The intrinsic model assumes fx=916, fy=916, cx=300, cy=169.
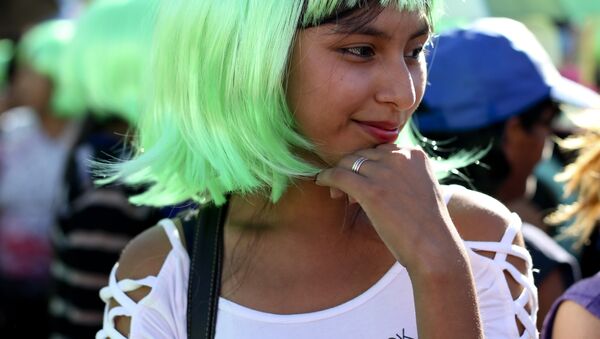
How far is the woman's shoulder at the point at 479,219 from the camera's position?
1.96 m

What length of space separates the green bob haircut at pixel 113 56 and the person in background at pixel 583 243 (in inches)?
75.7

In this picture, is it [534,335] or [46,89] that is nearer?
[534,335]

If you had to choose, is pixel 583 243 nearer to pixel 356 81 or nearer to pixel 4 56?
pixel 356 81

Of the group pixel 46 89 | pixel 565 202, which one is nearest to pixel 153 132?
pixel 565 202

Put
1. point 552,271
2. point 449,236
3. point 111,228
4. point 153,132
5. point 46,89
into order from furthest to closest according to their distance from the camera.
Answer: point 46,89 → point 111,228 → point 552,271 → point 153,132 → point 449,236

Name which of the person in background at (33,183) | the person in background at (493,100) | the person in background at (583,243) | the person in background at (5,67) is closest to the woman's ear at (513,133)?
the person in background at (493,100)

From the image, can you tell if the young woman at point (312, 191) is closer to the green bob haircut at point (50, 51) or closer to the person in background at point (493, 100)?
the person in background at point (493, 100)

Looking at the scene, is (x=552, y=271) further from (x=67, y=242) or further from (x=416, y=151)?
(x=67, y=242)

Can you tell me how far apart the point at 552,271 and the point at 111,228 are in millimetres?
1757

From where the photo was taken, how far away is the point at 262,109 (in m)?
1.93

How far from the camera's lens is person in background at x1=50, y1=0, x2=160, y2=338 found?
11.7 ft

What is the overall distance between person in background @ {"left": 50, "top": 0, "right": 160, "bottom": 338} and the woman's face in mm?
1524

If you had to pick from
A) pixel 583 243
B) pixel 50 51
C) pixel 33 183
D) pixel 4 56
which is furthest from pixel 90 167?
pixel 4 56

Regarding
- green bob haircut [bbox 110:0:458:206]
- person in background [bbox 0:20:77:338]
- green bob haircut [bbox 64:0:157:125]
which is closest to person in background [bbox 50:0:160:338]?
green bob haircut [bbox 64:0:157:125]
